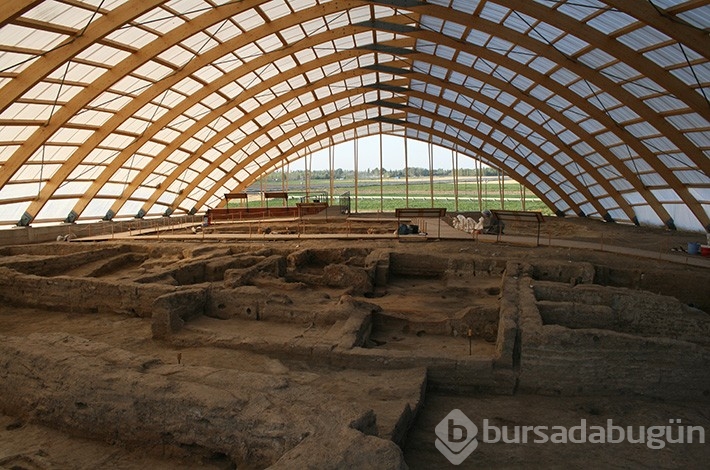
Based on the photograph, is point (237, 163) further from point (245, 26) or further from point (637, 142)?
point (637, 142)

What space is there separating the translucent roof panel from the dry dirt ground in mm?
7450

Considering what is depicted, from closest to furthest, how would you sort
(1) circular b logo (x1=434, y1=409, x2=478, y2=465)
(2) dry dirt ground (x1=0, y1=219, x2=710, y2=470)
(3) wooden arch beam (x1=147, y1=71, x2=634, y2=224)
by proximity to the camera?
(2) dry dirt ground (x1=0, y1=219, x2=710, y2=470)
(1) circular b logo (x1=434, y1=409, x2=478, y2=465)
(3) wooden arch beam (x1=147, y1=71, x2=634, y2=224)

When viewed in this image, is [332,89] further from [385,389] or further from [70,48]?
[385,389]

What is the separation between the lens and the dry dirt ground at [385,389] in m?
6.02

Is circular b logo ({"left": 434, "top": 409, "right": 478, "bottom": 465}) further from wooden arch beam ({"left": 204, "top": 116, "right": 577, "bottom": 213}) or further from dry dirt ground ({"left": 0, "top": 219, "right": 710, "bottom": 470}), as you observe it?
wooden arch beam ({"left": 204, "top": 116, "right": 577, "bottom": 213})

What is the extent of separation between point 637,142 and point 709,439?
2019cm

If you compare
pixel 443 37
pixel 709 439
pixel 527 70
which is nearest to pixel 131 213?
pixel 443 37

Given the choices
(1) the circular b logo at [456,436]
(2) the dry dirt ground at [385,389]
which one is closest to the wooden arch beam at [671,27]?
(2) the dry dirt ground at [385,389]

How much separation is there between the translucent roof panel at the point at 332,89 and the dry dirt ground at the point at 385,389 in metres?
7.45

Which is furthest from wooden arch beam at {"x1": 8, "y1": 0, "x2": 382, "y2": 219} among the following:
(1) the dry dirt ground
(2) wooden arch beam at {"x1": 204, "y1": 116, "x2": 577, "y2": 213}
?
(2) wooden arch beam at {"x1": 204, "y1": 116, "x2": 577, "y2": 213}

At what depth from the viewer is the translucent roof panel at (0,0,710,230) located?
17609 mm

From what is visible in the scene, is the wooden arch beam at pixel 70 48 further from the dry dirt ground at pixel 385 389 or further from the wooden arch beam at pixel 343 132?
the wooden arch beam at pixel 343 132

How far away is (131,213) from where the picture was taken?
32.2 m

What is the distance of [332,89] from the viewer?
1347 inches
